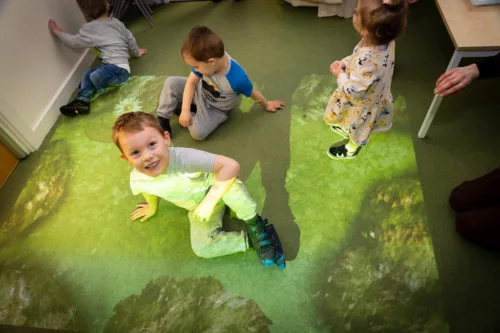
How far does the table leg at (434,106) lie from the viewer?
132 centimetres

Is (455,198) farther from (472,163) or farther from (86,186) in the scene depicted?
(86,186)

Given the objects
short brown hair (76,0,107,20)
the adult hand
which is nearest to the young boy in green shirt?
the adult hand

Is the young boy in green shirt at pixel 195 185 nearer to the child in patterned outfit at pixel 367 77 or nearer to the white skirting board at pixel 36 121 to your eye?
the child in patterned outfit at pixel 367 77

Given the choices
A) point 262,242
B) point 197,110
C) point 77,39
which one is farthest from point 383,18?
point 77,39

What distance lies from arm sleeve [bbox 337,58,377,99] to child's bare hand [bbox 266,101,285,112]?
0.61 m

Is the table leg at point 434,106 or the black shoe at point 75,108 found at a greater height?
the black shoe at point 75,108

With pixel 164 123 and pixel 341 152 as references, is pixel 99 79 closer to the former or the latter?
pixel 164 123

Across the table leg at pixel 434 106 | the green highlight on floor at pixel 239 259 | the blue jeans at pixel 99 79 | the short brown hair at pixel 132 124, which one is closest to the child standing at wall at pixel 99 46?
the blue jeans at pixel 99 79

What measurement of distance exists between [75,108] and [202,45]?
3.56 feet

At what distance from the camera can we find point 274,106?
1881mm

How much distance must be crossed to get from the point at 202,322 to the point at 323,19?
2.14 meters

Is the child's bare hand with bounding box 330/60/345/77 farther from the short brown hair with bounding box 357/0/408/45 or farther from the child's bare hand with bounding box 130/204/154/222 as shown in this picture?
the child's bare hand with bounding box 130/204/154/222

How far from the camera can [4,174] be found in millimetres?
1823

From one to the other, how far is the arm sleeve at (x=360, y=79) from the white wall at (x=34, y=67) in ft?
5.71
